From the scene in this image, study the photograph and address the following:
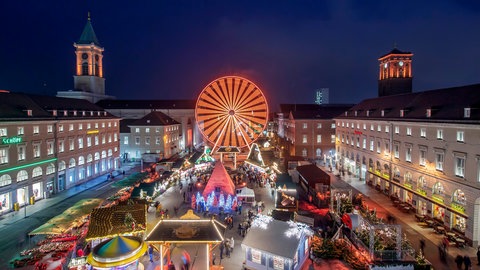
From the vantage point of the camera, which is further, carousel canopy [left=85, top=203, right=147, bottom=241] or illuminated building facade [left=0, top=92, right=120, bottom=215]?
illuminated building facade [left=0, top=92, right=120, bottom=215]

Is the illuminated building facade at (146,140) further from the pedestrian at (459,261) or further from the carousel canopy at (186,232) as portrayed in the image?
the pedestrian at (459,261)

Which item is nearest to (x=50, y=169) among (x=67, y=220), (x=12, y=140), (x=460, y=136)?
(x=12, y=140)

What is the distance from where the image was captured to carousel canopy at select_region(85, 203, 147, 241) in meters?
21.1

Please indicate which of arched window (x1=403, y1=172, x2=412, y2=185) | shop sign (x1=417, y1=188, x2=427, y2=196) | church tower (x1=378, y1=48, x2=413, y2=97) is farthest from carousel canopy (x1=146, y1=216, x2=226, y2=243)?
church tower (x1=378, y1=48, x2=413, y2=97)

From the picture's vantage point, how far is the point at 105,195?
1673 inches

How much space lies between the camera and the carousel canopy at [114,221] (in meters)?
21.1

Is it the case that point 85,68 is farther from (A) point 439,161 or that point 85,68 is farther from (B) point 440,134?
(A) point 439,161

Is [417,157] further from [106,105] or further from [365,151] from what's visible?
[106,105]

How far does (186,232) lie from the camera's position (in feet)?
65.1

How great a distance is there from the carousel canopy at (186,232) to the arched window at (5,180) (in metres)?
25.0

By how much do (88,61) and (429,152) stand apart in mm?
81872

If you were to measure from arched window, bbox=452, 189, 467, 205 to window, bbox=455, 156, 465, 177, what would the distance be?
154cm

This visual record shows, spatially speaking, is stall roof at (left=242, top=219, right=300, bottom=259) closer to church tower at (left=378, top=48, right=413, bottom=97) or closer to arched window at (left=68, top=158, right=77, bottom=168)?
arched window at (left=68, top=158, right=77, bottom=168)

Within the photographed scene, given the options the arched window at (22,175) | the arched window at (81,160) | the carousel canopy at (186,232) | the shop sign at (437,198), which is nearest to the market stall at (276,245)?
the carousel canopy at (186,232)
